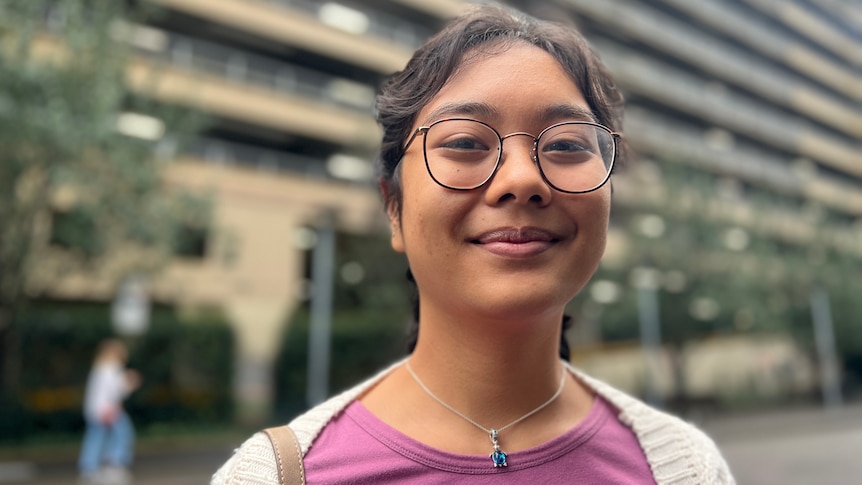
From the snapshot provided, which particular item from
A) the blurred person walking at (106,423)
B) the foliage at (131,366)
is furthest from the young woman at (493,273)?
the foliage at (131,366)

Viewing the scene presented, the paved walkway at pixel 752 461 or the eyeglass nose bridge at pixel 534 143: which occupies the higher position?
the eyeglass nose bridge at pixel 534 143

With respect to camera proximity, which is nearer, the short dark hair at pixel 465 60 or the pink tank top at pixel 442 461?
the pink tank top at pixel 442 461

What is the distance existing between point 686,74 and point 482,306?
38594 millimetres

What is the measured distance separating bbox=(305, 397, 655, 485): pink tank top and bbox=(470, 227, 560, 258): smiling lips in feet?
1.25

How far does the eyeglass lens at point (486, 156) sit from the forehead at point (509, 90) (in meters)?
0.03

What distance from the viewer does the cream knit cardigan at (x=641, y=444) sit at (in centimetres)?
122

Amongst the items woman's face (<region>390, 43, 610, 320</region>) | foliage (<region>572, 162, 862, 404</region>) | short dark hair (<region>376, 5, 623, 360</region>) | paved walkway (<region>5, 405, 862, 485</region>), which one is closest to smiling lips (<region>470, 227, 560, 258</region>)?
woman's face (<region>390, 43, 610, 320</region>)

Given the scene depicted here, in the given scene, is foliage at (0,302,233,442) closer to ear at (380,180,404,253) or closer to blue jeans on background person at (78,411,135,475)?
blue jeans on background person at (78,411,135,475)

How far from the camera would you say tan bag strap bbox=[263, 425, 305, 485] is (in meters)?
1.20

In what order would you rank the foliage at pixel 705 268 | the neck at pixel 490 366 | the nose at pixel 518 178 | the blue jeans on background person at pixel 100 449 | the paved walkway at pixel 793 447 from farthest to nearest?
the foliage at pixel 705 268 → the paved walkway at pixel 793 447 → the blue jeans on background person at pixel 100 449 → the neck at pixel 490 366 → the nose at pixel 518 178

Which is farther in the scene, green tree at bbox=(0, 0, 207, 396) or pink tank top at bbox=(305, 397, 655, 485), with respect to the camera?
green tree at bbox=(0, 0, 207, 396)

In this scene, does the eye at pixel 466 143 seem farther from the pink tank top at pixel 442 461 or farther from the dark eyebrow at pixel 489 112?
the pink tank top at pixel 442 461

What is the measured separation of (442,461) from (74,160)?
11388mm

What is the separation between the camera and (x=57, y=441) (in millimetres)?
12305
